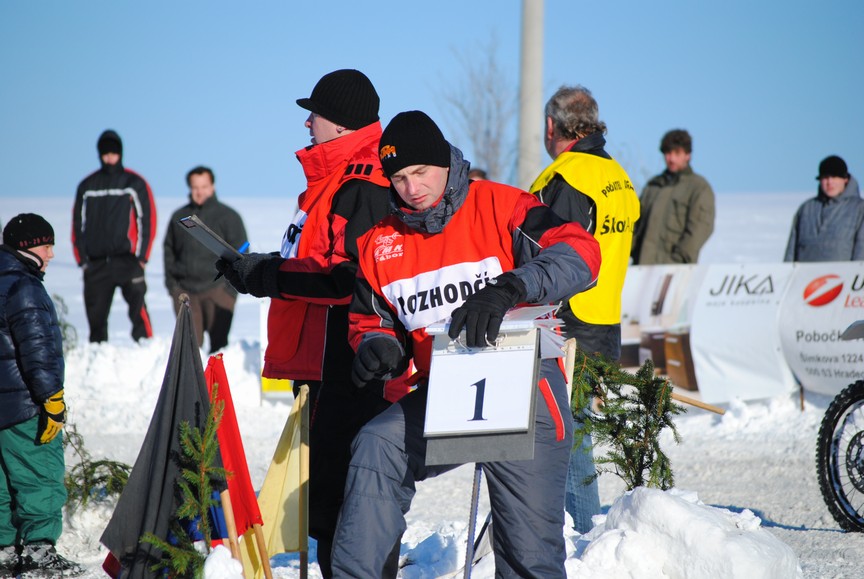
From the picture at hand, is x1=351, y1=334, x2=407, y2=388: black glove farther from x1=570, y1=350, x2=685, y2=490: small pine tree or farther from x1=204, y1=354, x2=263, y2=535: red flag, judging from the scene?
x1=570, y1=350, x2=685, y2=490: small pine tree

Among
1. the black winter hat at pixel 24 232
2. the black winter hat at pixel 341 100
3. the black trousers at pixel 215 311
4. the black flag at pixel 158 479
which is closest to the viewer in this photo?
the black flag at pixel 158 479

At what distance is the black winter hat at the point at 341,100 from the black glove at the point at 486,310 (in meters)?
1.46

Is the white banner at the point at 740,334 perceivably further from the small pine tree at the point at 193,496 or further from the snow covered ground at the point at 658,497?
the small pine tree at the point at 193,496

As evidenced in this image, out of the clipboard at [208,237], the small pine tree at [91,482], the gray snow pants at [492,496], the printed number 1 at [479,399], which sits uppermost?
the clipboard at [208,237]

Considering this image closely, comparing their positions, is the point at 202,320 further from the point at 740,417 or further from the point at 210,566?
the point at 210,566

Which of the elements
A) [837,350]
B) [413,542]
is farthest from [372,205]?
[837,350]

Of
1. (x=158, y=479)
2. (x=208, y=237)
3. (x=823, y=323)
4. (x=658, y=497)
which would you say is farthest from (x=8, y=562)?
(x=823, y=323)

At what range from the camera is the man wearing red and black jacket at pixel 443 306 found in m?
3.27

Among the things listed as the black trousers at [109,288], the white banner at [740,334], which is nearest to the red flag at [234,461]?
the white banner at [740,334]

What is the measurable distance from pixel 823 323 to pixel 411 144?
6369 mm

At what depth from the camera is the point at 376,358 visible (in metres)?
3.48

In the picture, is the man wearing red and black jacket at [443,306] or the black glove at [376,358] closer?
the man wearing red and black jacket at [443,306]

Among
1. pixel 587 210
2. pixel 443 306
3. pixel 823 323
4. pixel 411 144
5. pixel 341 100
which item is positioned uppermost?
pixel 341 100

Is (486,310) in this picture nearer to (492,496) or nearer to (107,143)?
(492,496)
